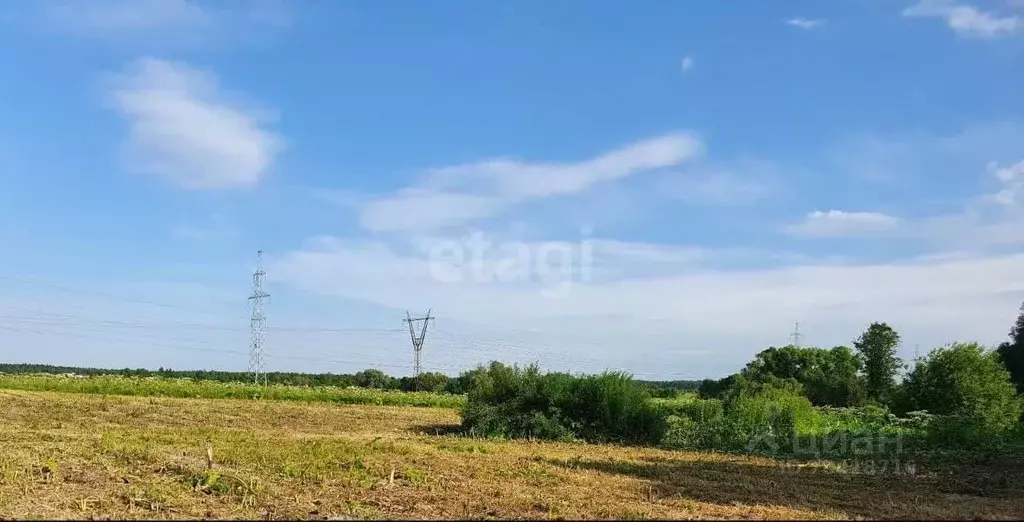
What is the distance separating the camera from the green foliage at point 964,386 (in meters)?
31.2

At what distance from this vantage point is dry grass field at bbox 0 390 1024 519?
10.8 metres

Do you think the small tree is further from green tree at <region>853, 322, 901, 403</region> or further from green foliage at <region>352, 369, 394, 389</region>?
green foliage at <region>352, 369, 394, 389</region>

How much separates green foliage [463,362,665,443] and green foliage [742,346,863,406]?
174 ft

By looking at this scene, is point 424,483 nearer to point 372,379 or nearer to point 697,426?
point 697,426

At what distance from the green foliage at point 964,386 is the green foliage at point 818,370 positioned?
4242 cm

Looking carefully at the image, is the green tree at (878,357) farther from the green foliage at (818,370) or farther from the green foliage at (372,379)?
the green foliage at (372,379)

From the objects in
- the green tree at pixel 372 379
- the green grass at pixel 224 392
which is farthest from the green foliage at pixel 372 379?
the green grass at pixel 224 392

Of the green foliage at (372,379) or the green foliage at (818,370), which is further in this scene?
the green foliage at (372,379)

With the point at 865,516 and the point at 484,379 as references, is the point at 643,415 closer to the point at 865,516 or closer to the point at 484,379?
the point at 484,379

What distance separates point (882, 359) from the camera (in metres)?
77.2

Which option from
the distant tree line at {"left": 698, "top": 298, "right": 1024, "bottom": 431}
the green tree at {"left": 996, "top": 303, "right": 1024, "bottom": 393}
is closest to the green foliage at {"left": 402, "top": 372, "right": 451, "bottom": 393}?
the distant tree line at {"left": 698, "top": 298, "right": 1024, "bottom": 431}

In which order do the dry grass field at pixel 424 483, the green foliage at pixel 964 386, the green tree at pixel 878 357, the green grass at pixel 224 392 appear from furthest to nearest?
the green tree at pixel 878 357, the green grass at pixel 224 392, the green foliage at pixel 964 386, the dry grass field at pixel 424 483

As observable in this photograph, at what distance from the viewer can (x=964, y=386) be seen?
105ft

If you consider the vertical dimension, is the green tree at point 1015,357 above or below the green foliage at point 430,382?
above
